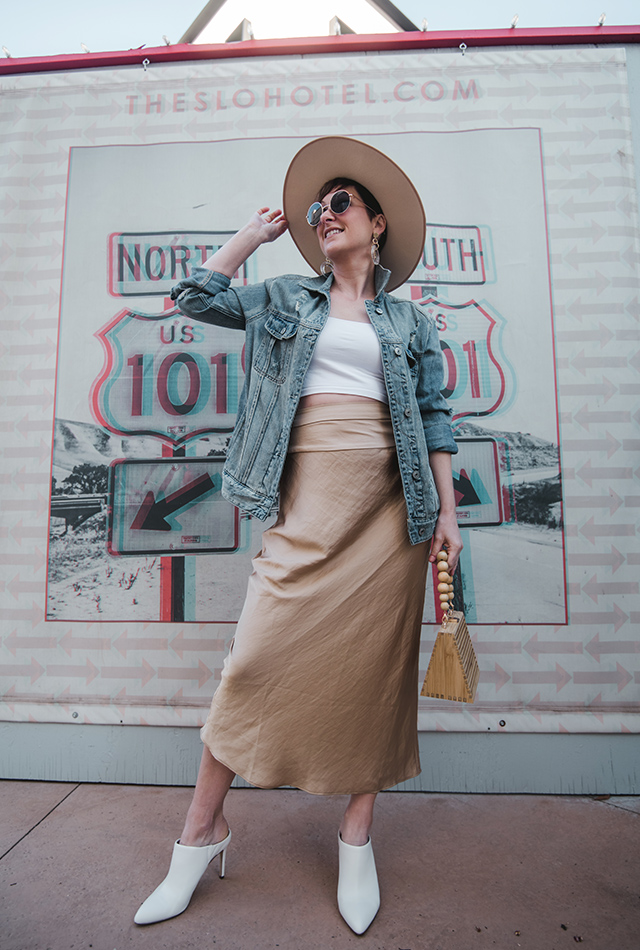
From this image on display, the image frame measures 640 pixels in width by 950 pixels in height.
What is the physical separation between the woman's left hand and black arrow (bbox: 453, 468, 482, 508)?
2.08ft

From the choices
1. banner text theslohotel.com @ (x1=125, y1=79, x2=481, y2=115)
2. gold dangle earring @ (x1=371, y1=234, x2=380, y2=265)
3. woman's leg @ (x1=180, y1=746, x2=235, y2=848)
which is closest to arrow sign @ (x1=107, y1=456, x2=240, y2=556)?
woman's leg @ (x1=180, y1=746, x2=235, y2=848)

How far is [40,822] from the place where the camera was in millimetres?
1873

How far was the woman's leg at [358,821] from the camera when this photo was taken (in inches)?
60.1

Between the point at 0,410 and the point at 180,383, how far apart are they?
2.62 feet

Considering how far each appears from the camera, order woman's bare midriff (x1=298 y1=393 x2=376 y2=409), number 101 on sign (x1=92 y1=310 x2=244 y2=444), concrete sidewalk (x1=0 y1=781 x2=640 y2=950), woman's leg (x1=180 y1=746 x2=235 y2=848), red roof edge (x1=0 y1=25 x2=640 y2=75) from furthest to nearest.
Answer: red roof edge (x1=0 y1=25 x2=640 y2=75) → number 101 on sign (x1=92 y1=310 x2=244 y2=444) → woman's bare midriff (x1=298 y1=393 x2=376 y2=409) → woman's leg (x1=180 y1=746 x2=235 y2=848) → concrete sidewalk (x1=0 y1=781 x2=640 y2=950)

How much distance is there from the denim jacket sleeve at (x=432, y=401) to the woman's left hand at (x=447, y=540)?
22cm

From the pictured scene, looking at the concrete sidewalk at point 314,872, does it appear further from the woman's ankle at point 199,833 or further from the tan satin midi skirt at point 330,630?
the tan satin midi skirt at point 330,630

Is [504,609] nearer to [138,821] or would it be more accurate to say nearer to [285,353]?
[285,353]

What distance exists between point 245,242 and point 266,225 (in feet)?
0.32

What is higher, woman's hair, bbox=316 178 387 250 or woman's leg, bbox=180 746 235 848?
woman's hair, bbox=316 178 387 250

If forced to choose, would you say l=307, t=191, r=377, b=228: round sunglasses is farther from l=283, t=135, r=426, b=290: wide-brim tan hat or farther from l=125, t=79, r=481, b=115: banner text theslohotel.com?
l=125, t=79, r=481, b=115: banner text theslohotel.com

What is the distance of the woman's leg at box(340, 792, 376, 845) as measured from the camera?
5.01ft

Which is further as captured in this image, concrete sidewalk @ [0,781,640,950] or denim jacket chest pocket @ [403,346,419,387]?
denim jacket chest pocket @ [403,346,419,387]

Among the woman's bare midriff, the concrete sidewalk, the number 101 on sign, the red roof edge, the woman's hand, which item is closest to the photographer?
the concrete sidewalk
